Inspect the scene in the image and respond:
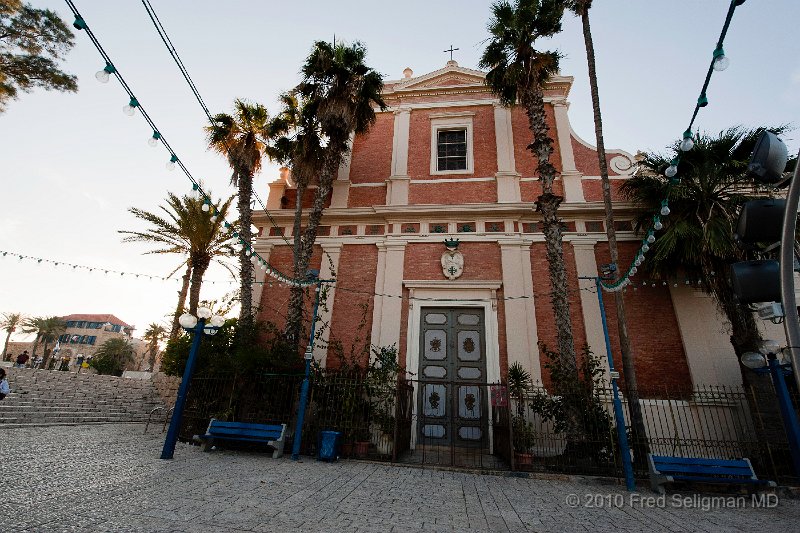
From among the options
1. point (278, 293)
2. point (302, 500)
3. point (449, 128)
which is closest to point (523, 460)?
point (302, 500)

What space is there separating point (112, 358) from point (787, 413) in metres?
51.9

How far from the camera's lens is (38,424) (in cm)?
1027

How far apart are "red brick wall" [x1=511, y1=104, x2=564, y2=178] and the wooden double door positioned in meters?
4.84

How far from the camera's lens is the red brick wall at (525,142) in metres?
11.6

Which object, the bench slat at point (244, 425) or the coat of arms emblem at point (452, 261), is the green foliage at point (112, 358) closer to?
the bench slat at point (244, 425)

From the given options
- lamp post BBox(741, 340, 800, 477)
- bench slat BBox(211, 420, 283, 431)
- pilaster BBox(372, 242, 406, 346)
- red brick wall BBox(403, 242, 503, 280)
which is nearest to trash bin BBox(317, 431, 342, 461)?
bench slat BBox(211, 420, 283, 431)

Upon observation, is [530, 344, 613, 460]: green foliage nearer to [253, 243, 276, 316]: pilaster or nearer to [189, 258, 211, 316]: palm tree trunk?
[253, 243, 276, 316]: pilaster

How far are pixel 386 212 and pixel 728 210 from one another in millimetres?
8093

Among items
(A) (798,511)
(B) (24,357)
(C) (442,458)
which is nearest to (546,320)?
(C) (442,458)

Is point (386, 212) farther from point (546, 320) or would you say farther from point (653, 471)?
point (653, 471)

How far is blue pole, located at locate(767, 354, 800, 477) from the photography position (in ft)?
19.5

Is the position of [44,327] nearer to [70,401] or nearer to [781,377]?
[70,401]

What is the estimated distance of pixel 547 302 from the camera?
980cm

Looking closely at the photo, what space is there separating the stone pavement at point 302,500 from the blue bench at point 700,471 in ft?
0.89
